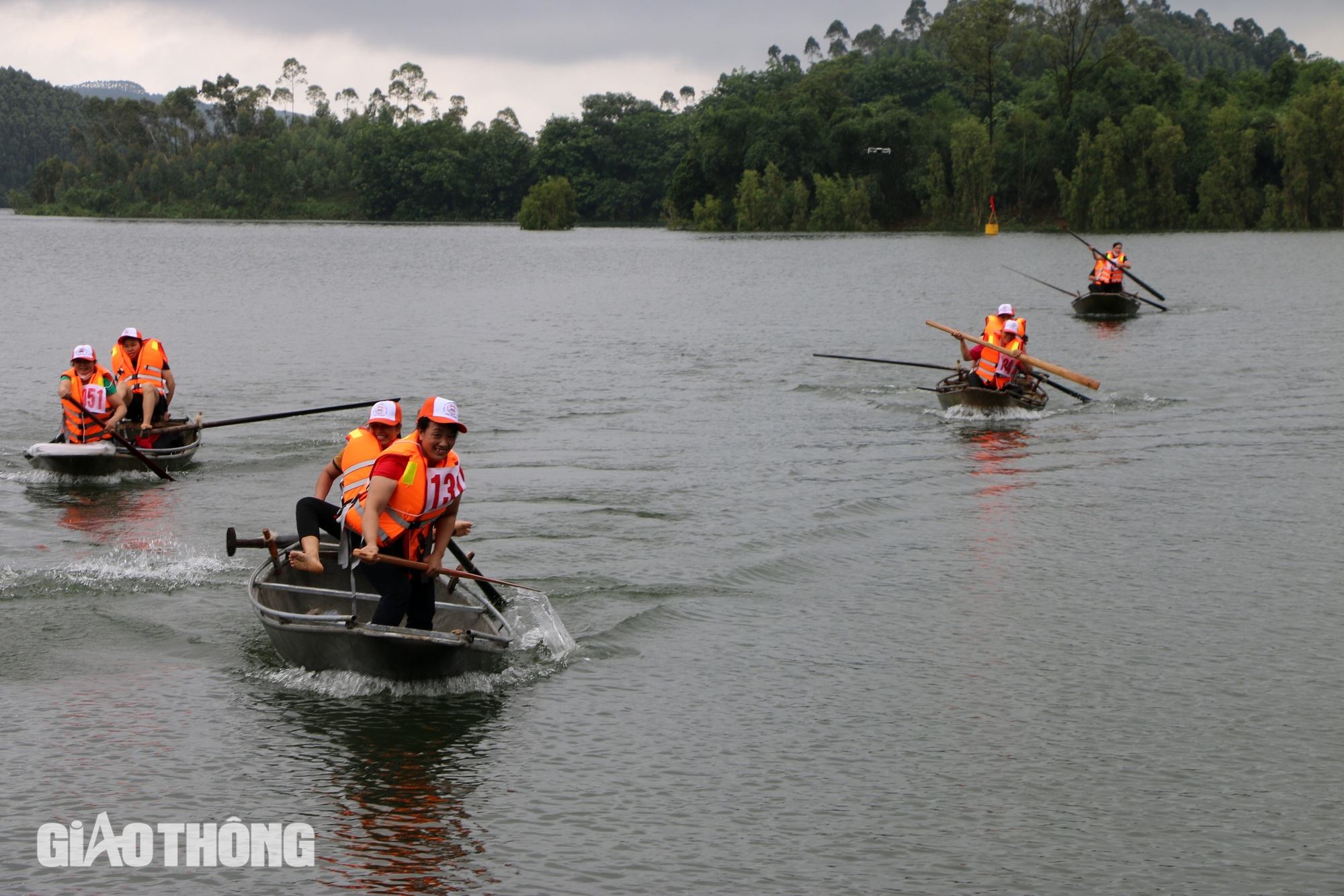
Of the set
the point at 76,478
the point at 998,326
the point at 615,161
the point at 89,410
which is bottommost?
the point at 76,478

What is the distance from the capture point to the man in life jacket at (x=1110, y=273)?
42.3m

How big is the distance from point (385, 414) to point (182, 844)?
3673mm

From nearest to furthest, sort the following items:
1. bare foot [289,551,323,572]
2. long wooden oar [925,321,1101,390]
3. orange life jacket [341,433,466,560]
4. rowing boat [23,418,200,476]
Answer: orange life jacket [341,433,466,560] → bare foot [289,551,323,572] → rowing boat [23,418,200,476] → long wooden oar [925,321,1101,390]

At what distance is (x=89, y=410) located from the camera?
60.9 feet

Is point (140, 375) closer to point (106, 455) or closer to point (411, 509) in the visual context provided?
point (106, 455)

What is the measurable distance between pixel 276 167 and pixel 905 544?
15995 cm

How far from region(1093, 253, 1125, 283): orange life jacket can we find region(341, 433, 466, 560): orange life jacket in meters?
35.6

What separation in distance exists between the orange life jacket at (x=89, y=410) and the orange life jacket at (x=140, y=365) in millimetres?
270

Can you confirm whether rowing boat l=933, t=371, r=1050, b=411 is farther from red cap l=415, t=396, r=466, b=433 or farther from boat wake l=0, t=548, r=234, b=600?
red cap l=415, t=396, r=466, b=433

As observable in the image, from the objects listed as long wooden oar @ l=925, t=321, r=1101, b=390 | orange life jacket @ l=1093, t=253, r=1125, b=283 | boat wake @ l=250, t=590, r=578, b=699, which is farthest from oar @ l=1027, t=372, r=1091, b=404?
orange life jacket @ l=1093, t=253, r=1125, b=283

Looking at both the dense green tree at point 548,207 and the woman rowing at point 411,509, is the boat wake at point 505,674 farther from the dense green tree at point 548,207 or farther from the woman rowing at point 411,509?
the dense green tree at point 548,207

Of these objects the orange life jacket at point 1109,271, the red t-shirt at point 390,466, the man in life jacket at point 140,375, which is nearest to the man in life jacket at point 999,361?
the man in life jacket at point 140,375

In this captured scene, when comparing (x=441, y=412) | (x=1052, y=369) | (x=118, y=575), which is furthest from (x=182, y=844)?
(x=1052, y=369)

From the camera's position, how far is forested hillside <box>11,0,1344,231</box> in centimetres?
9588
